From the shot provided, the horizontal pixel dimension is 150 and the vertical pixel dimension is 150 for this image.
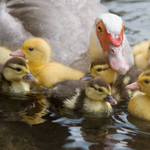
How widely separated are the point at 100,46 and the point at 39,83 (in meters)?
1.01

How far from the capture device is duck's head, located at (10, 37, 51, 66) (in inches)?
197

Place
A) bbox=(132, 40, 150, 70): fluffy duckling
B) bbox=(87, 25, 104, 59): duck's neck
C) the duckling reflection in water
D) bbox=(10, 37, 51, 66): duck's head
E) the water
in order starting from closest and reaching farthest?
the water < the duckling reflection in water < bbox=(87, 25, 104, 59): duck's neck < bbox=(10, 37, 51, 66): duck's head < bbox=(132, 40, 150, 70): fluffy duckling

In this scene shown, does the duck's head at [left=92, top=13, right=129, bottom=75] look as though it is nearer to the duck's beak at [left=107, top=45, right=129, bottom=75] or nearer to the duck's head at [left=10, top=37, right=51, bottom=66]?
the duck's beak at [left=107, top=45, right=129, bottom=75]

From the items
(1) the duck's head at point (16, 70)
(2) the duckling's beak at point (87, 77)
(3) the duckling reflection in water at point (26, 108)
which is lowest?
(3) the duckling reflection in water at point (26, 108)

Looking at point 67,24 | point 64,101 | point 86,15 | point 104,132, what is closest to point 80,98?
point 64,101

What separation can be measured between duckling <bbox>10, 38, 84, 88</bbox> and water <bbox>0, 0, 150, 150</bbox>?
310 millimetres

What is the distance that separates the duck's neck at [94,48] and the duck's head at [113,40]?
0.26 feet

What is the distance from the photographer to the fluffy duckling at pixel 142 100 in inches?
169

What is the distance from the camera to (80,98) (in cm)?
440

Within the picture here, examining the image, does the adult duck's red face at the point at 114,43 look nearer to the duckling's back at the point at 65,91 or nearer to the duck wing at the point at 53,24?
the duckling's back at the point at 65,91

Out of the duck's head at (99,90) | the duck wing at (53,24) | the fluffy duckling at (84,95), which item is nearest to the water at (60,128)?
the fluffy duckling at (84,95)

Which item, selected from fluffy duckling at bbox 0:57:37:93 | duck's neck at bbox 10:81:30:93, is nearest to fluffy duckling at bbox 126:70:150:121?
fluffy duckling at bbox 0:57:37:93

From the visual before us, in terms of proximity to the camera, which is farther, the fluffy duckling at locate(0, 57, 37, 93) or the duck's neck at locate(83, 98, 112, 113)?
the fluffy duckling at locate(0, 57, 37, 93)

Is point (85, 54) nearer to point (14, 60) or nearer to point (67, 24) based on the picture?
point (67, 24)
